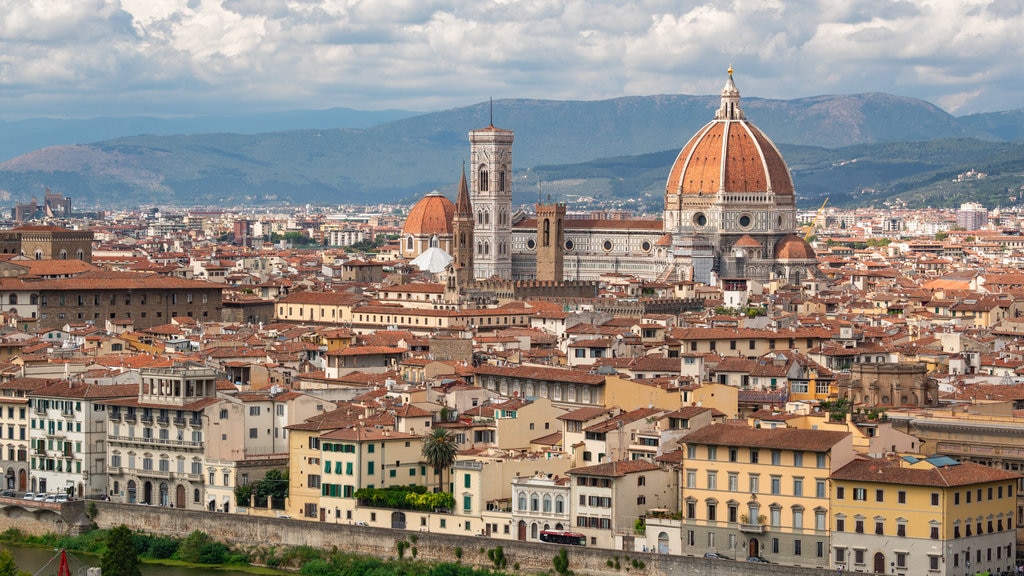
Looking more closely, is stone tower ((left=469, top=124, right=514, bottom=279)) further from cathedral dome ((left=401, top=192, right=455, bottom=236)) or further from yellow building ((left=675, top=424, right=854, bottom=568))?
yellow building ((left=675, top=424, right=854, bottom=568))

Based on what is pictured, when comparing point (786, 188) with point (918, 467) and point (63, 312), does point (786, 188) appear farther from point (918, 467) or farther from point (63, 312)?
point (918, 467)

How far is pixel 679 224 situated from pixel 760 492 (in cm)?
10052

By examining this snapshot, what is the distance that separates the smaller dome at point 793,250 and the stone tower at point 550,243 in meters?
13.7

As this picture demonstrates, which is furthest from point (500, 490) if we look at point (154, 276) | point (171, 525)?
point (154, 276)

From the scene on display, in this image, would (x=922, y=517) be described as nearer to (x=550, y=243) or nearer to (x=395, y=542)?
(x=395, y=542)

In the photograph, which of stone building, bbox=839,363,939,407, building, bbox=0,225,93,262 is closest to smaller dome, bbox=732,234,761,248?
building, bbox=0,225,93,262

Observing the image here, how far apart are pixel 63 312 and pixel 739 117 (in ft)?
234

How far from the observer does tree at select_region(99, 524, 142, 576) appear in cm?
4316

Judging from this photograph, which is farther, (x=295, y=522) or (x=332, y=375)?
(x=332, y=375)

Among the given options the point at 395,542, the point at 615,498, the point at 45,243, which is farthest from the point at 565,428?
the point at 45,243

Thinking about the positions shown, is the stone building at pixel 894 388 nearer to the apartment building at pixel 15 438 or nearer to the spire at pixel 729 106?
the apartment building at pixel 15 438

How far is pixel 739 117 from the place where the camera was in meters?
150

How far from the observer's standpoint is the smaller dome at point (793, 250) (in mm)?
133750

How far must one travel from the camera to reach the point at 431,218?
169750 mm
